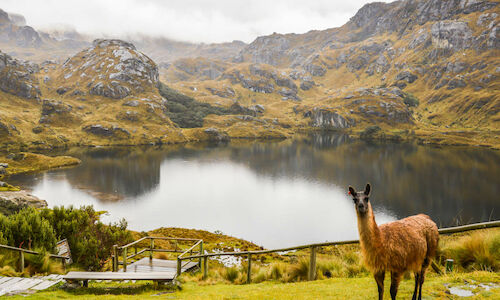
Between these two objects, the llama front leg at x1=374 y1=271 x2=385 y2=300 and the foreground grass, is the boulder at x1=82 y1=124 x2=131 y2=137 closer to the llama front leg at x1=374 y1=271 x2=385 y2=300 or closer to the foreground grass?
the foreground grass

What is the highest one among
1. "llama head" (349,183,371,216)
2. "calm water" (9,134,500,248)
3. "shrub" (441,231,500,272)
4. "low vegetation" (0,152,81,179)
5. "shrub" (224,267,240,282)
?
"llama head" (349,183,371,216)

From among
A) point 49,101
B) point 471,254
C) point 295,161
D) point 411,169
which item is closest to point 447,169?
point 411,169

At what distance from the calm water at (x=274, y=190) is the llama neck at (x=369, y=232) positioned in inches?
1145

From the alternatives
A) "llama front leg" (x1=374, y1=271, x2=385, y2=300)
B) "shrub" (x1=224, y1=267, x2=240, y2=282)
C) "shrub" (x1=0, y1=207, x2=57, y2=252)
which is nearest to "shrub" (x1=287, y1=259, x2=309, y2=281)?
"shrub" (x1=224, y1=267, x2=240, y2=282)

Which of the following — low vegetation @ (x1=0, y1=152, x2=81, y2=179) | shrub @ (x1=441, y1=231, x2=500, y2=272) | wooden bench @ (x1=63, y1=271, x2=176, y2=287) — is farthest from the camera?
low vegetation @ (x1=0, y1=152, x2=81, y2=179)

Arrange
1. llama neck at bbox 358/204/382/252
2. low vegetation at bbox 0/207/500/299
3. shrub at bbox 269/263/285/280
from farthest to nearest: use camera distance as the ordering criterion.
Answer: shrub at bbox 269/263/285/280, low vegetation at bbox 0/207/500/299, llama neck at bbox 358/204/382/252

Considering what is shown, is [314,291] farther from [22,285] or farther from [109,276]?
[22,285]

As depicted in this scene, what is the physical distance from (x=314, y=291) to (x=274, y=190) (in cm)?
6514

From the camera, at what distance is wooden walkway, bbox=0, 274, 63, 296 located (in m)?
9.33

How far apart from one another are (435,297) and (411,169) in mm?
99103

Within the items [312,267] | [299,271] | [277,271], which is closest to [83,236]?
[277,271]

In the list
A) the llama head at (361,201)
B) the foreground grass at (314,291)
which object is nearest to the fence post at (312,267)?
the foreground grass at (314,291)

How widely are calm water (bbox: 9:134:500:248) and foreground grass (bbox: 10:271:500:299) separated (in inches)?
1008

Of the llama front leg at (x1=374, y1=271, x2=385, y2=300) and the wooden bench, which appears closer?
the llama front leg at (x1=374, y1=271, x2=385, y2=300)
